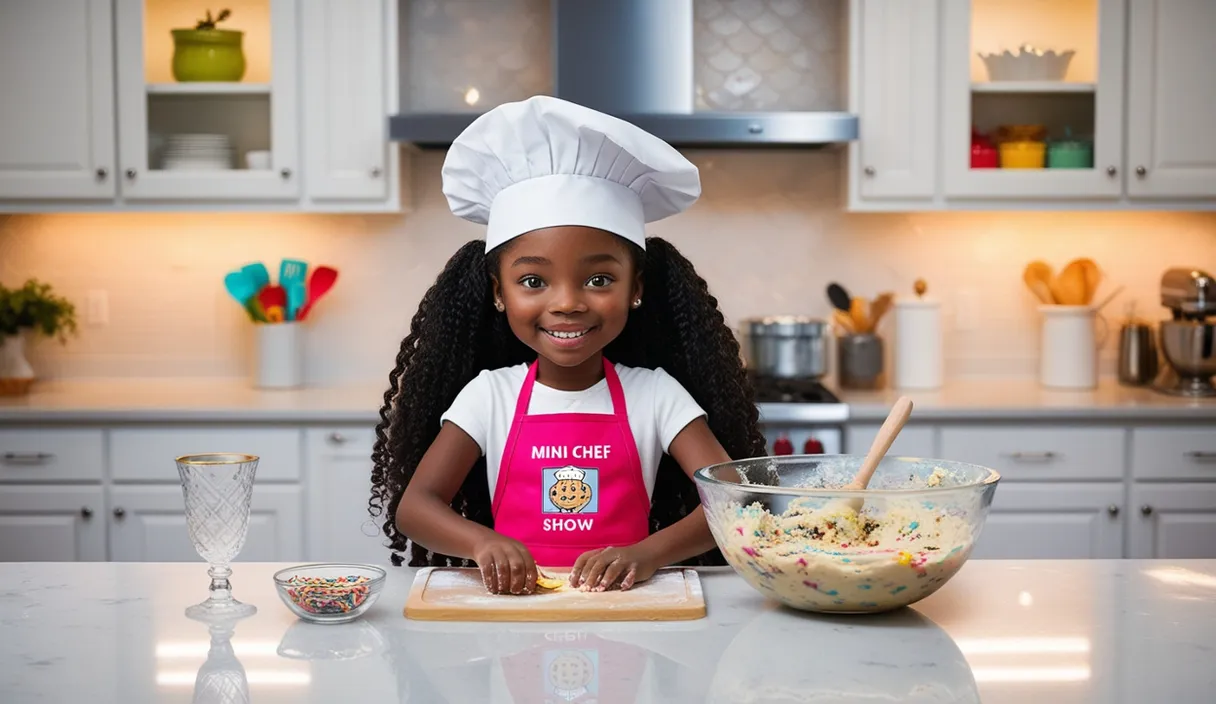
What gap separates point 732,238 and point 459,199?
7.02ft

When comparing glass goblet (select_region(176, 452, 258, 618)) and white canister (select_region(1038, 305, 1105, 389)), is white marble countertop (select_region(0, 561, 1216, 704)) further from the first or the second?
white canister (select_region(1038, 305, 1105, 389))

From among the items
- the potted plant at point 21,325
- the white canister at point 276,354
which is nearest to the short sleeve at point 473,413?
Result: the white canister at point 276,354

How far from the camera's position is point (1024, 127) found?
3262mm

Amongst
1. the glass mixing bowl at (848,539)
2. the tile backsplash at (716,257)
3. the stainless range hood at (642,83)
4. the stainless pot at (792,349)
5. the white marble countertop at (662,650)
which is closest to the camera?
the white marble countertop at (662,650)

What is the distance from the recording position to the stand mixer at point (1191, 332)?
3203 mm

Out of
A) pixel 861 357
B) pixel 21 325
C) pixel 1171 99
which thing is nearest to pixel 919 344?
pixel 861 357

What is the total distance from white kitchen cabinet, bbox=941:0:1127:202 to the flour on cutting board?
7.41 feet

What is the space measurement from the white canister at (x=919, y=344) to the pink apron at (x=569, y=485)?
1.98 metres

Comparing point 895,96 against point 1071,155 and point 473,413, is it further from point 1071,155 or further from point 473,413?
point 473,413

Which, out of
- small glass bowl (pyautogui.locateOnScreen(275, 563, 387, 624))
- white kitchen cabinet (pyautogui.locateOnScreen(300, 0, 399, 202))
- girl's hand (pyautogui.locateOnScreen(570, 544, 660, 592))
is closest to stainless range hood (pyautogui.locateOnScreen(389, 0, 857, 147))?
white kitchen cabinet (pyautogui.locateOnScreen(300, 0, 399, 202))

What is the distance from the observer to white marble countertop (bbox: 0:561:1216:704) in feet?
3.07

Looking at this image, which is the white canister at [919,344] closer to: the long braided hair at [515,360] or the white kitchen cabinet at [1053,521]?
the white kitchen cabinet at [1053,521]

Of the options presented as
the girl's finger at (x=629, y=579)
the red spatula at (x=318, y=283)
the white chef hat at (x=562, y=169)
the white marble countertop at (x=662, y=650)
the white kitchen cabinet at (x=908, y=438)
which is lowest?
the white kitchen cabinet at (x=908, y=438)

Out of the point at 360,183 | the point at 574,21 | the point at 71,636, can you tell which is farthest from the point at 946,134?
the point at 71,636
